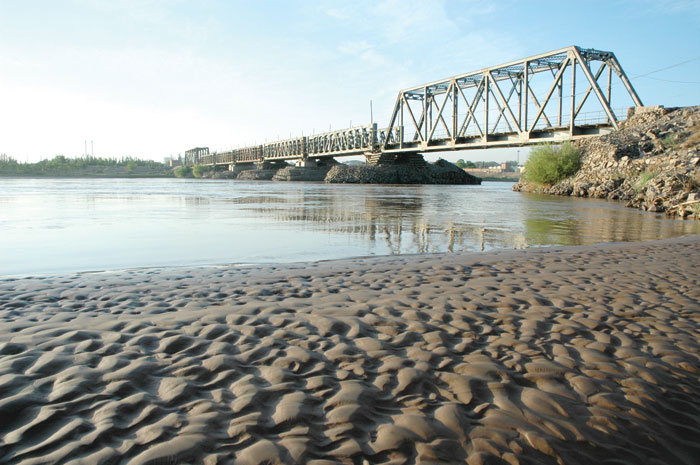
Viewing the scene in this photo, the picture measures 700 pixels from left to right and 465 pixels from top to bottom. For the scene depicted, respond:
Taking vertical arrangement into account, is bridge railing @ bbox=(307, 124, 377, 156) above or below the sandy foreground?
above

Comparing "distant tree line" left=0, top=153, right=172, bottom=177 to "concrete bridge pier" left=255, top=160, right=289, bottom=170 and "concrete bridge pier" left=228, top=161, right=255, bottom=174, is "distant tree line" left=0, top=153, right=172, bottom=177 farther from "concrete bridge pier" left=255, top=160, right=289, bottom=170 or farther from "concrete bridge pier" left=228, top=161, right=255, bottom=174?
"concrete bridge pier" left=255, top=160, right=289, bottom=170

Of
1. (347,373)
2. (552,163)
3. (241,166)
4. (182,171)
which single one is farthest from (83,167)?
(347,373)

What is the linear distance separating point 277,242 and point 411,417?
21.9ft

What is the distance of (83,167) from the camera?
12794 centimetres

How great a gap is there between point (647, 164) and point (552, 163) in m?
10.1

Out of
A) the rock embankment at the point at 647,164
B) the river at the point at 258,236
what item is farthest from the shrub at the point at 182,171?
the river at the point at 258,236

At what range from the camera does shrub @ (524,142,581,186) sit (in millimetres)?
35281

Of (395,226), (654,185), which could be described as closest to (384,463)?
(395,226)

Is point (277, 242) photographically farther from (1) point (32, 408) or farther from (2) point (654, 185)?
(2) point (654, 185)

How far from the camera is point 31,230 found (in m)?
10.1

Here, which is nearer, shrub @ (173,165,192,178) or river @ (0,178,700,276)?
river @ (0,178,700,276)

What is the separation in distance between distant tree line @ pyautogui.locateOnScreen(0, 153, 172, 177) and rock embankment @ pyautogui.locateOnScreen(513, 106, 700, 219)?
11505cm

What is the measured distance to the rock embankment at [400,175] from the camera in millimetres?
67688

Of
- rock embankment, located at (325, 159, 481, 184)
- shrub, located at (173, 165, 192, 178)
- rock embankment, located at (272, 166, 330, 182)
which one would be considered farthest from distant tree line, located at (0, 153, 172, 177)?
rock embankment, located at (325, 159, 481, 184)
